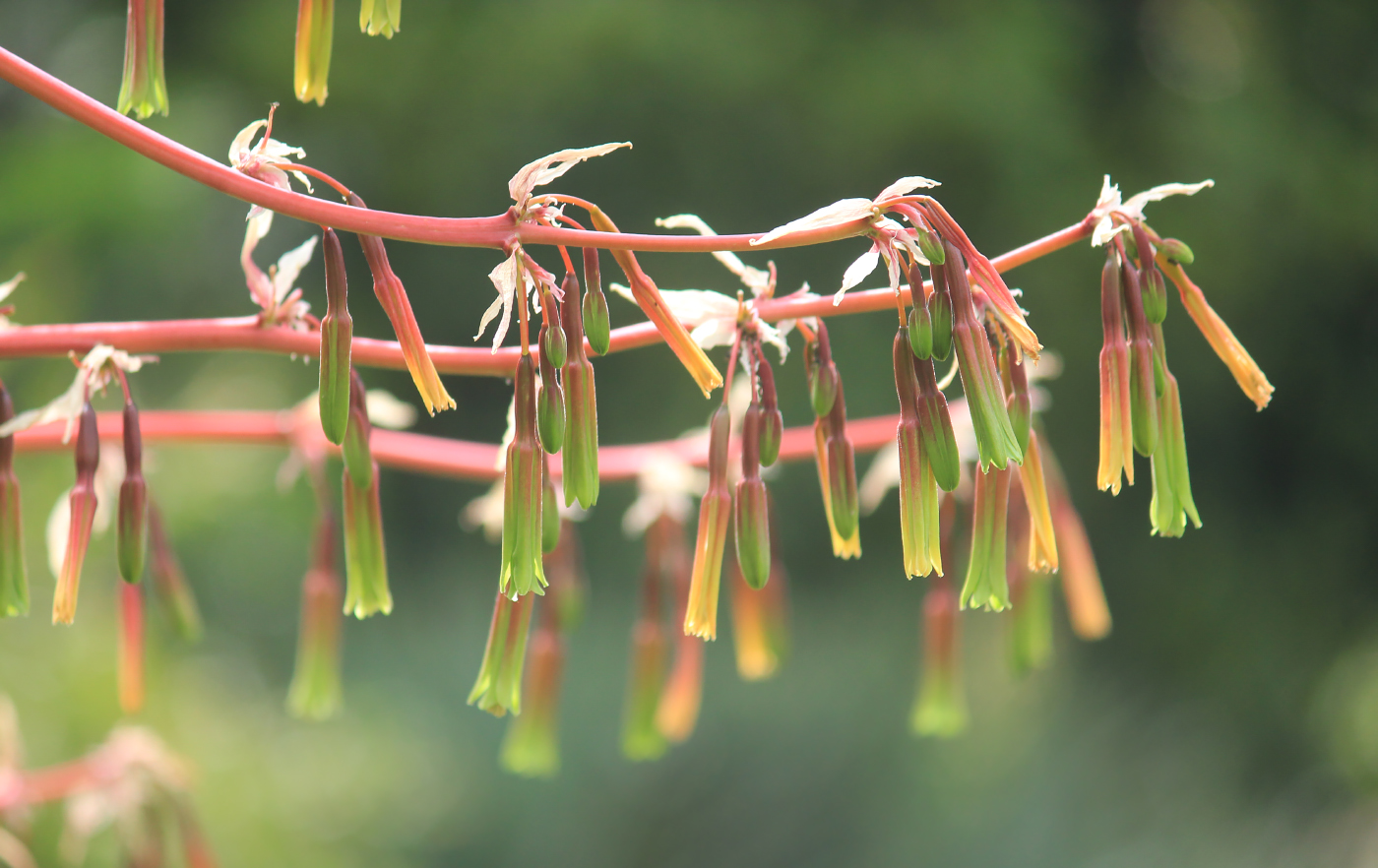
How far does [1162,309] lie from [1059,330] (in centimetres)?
171

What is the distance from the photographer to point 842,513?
0.80ft

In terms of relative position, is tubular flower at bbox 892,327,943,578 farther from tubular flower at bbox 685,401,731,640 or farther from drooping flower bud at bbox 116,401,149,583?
drooping flower bud at bbox 116,401,149,583

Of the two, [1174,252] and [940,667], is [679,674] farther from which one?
[1174,252]

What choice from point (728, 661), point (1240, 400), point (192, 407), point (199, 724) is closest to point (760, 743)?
point (728, 661)

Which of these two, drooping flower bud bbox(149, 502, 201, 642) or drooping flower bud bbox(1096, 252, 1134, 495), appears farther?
drooping flower bud bbox(149, 502, 201, 642)

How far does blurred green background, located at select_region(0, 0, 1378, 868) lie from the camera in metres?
1.38

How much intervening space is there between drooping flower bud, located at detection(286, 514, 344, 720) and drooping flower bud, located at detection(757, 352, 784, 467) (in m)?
0.21

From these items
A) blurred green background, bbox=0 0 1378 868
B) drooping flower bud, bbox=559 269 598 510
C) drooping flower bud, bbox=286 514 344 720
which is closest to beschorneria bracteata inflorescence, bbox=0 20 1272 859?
drooping flower bud, bbox=559 269 598 510

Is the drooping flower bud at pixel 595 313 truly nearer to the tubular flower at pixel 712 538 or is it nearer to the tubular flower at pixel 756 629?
the tubular flower at pixel 712 538

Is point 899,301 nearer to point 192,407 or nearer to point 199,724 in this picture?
point 199,724

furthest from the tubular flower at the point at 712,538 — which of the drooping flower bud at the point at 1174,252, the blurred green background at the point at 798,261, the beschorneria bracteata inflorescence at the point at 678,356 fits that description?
the blurred green background at the point at 798,261

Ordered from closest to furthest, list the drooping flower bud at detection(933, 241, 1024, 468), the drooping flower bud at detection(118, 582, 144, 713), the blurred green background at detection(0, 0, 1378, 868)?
the drooping flower bud at detection(933, 241, 1024, 468), the drooping flower bud at detection(118, 582, 144, 713), the blurred green background at detection(0, 0, 1378, 868)

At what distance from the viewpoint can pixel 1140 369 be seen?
0.22 m

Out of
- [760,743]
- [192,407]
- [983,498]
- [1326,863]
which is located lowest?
[1326,863]
